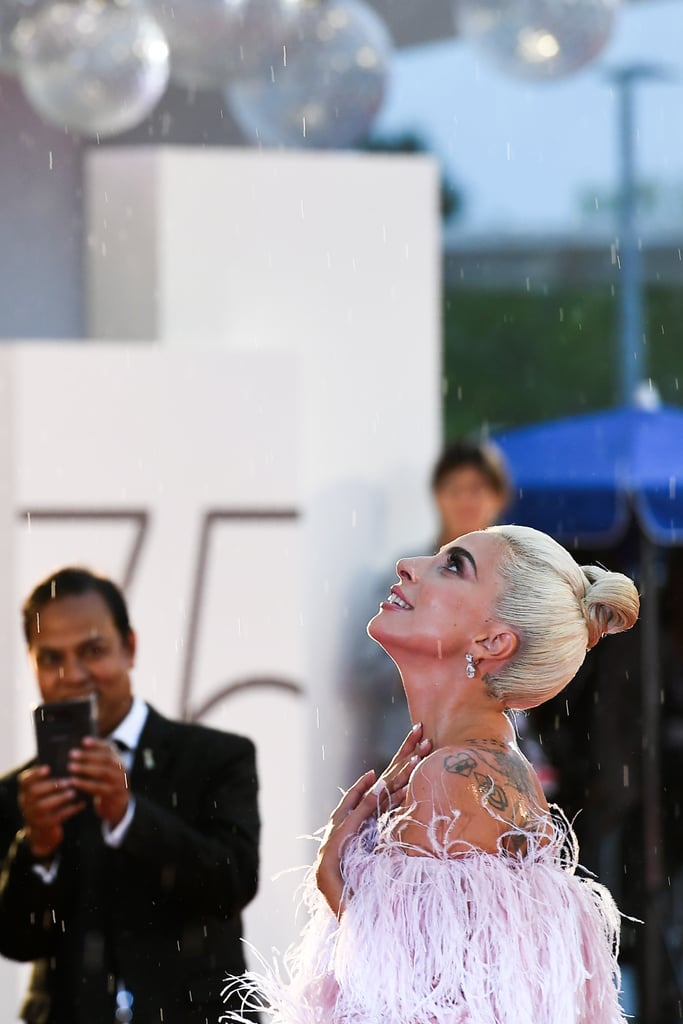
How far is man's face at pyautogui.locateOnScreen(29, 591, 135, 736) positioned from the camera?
12.1ft

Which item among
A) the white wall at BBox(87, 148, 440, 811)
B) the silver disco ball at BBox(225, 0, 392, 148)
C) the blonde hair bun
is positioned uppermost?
the silver disco ball at BBox(225, 0, 392, 148)

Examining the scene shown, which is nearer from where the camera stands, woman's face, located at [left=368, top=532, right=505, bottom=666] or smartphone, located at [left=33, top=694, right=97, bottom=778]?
woman's face, located at [left=368, top=532, right=505, bottom=666]

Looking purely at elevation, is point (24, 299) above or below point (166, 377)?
above

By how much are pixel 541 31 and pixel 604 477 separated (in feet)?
6.58

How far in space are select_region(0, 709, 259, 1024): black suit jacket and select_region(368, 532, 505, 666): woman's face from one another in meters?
0.90

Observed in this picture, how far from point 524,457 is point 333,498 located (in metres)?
1.50

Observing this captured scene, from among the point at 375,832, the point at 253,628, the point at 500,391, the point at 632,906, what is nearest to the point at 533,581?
the point at 375,832

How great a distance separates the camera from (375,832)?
2.88 m

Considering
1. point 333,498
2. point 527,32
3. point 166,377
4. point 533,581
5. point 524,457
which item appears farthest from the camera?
point 524,457

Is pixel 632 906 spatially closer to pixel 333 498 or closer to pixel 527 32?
pixel 333 498

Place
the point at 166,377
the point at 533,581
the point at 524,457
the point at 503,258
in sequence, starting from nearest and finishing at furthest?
the point at 533,581
the point at 166,377
the point at 524,457
the point at 503,258

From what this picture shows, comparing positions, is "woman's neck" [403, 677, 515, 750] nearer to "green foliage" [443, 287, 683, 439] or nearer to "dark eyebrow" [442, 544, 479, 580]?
"dark eyebrow" [442, 544, 479, 580]

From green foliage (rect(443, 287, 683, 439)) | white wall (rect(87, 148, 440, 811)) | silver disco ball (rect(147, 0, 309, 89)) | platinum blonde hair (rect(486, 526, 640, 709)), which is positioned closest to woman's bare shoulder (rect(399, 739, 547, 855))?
platinum blonde hair (rect(486, 526, 640, 709))

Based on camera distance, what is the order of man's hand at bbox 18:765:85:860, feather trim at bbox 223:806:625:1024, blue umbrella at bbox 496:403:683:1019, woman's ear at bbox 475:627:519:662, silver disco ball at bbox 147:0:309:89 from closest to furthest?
feather trim at bbox 223:806:625:1024 → woman's ear at bbox 475:627:519:662 → man's hand at bbox 18:765:85:860 → silver disco ball at bbox 147:0:309:89 → blue umbrella at bbox 496:403:683:1019
